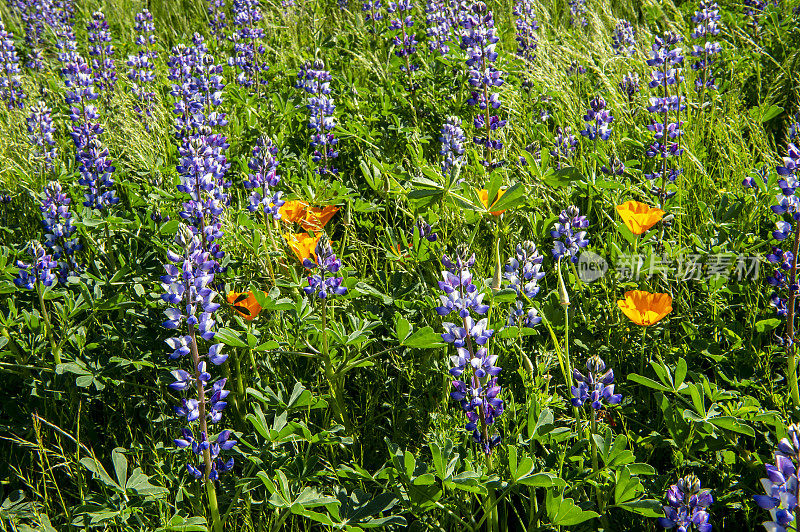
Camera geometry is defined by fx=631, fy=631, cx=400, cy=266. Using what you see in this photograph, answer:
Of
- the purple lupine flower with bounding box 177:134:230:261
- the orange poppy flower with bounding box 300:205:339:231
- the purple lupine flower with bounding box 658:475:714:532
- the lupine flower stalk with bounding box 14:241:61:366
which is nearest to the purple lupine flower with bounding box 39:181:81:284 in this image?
the lupine flower stalk with bounding box 14:241:61:366

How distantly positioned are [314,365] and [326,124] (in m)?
1.44

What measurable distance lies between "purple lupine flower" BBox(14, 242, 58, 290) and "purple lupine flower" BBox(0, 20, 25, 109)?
Result: 2.69 metres

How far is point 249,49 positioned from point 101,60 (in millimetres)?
1125

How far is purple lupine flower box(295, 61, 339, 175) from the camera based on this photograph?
312 centimetres

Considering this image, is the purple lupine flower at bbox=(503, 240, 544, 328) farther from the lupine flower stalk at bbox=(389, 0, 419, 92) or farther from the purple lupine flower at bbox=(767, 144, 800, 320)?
the lupine flower stalk at bbox=(389, 0, 419, 92)

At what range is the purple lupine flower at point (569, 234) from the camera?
7.23 feet

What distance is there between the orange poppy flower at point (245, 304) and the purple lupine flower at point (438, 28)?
2.56 metres

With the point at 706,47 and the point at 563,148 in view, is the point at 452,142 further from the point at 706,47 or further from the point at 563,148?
the point at 706,47

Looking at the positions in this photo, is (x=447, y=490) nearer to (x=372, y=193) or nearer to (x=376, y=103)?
(x=372, y=193)

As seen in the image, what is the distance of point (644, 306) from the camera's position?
2.18 metres

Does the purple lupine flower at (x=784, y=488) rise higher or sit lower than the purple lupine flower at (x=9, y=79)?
lower

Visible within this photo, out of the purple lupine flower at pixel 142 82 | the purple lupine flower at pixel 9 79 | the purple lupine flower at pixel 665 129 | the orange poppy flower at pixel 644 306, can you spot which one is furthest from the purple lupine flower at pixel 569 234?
the purple lupine flower at pixel 9 79

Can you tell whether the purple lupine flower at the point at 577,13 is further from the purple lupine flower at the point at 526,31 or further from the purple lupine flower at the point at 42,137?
the purple lupine flower at the point at 42,137

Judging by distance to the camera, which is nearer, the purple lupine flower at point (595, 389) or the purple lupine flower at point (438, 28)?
the purple lupine flower at point (595, 389)
